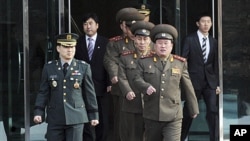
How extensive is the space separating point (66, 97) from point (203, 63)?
2.29 meters

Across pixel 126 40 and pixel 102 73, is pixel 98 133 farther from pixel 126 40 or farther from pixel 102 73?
pixel 126 40

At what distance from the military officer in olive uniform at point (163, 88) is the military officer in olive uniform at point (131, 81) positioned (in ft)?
1.20

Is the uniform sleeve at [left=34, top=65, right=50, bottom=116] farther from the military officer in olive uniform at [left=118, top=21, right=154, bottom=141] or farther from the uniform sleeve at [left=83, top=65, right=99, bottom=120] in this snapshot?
the military officer in olive uniform at [left=118, top=21, right=154, bottom=141]

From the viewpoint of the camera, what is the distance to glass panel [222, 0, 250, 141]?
830 cm

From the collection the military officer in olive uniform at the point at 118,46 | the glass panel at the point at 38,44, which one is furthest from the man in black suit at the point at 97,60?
the glass panel at the point at 38,44

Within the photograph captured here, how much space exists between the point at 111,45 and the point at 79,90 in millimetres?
1214

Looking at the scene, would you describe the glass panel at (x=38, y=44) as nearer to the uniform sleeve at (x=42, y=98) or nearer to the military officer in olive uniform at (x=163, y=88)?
the uniform sleeve at (x=42, y=98)

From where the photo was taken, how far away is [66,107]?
620cm

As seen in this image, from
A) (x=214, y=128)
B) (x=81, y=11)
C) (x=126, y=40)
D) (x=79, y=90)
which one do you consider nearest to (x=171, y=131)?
(x=79, y=90)

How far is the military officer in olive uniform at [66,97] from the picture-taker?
20.4ft

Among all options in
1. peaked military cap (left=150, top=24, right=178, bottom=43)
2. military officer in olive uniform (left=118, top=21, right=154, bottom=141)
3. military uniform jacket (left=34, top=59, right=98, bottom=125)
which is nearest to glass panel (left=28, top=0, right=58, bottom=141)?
military officer in olive uniform (left=118, top=21, right=154, bottom=141)

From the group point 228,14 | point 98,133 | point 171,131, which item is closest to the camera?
point 171,131

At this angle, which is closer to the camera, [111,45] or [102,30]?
[111,45]

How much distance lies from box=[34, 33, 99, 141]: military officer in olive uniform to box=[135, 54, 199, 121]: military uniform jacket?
21.6 inches
